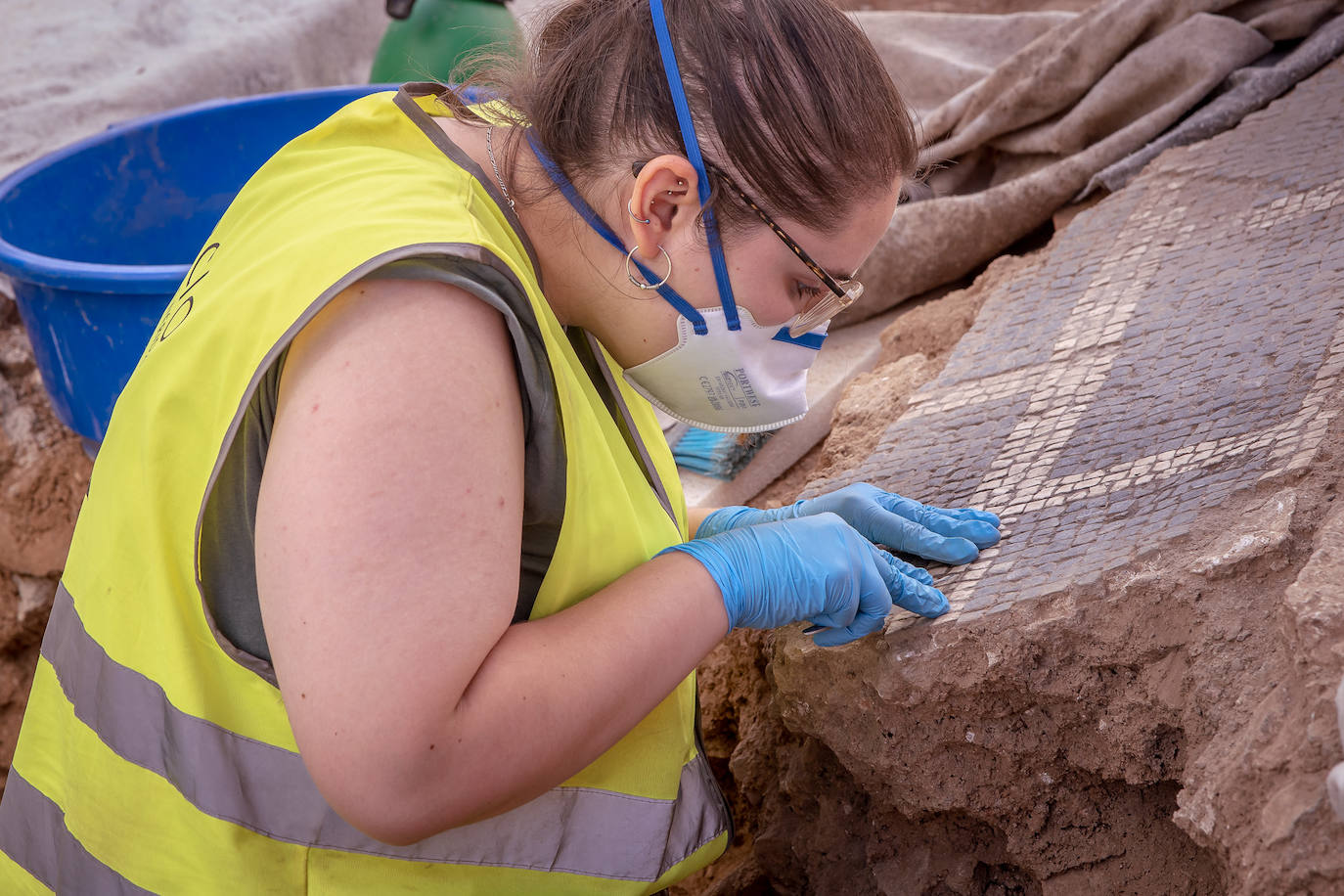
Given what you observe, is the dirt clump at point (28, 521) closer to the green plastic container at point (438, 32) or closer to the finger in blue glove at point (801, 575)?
the green plastic container at point (438, 32)

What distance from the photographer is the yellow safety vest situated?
1042 millimetres

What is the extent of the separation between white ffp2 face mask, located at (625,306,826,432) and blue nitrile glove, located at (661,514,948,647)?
0.17m

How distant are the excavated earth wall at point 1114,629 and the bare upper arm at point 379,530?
599 millimetres

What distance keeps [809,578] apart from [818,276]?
1.18ft

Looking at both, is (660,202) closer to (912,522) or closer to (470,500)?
(470,500)

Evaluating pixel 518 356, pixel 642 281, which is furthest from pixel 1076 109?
pixel 518 356

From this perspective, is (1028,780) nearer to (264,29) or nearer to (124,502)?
(124,502)

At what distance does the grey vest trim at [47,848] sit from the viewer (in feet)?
4.03

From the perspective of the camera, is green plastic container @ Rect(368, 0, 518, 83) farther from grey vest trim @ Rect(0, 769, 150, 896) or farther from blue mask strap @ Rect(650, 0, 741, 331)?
grey vest trim @ Rect(0, 769, 150, 896)

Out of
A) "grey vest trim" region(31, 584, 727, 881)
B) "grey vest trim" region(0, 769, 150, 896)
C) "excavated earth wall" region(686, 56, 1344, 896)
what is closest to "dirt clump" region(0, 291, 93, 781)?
"grey vest trim" region(0, 769, 150, 896)

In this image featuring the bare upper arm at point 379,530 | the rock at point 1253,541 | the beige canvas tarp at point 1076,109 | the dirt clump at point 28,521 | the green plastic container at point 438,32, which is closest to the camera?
the bare upper arm at point 379,530

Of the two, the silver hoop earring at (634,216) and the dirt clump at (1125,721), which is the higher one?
the silver hoop earring at (634,216)

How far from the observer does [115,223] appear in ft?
8.93

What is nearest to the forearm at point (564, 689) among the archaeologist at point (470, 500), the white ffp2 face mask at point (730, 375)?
the archaeologist at point (470, 500)
